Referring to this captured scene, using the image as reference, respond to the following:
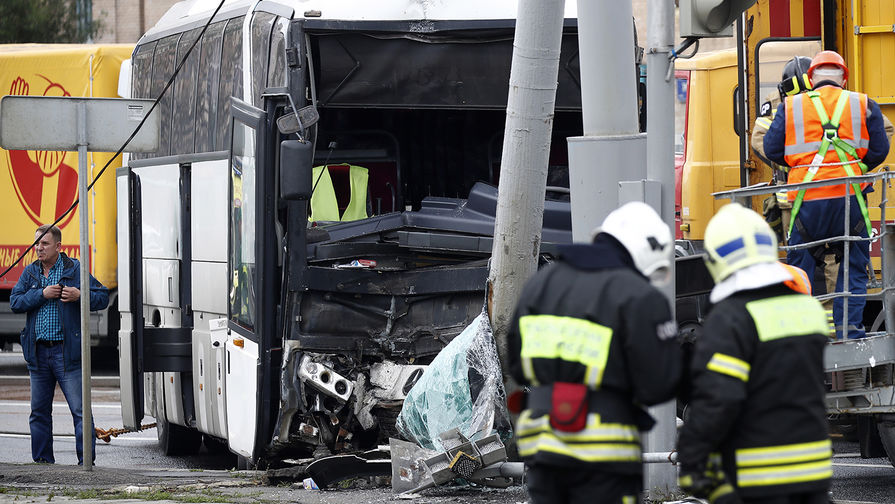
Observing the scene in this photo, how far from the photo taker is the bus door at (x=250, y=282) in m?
8.22

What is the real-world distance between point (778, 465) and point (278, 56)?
5.05 metres

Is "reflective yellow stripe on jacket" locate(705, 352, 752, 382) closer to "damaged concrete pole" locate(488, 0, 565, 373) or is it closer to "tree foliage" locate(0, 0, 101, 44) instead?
"damaged concrete pole" locate(488, 0, 565, 373)

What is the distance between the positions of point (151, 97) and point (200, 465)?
118 inches

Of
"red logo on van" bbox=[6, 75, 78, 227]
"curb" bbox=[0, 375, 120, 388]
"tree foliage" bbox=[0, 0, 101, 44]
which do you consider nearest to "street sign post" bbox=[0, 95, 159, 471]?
"curb" bbox=[0, 375, 120, 388]

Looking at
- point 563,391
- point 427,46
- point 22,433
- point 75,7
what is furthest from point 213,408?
point 75,7

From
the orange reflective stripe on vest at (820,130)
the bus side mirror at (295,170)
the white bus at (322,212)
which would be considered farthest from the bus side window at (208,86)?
the orange reflective stripe on vest at (820,130)

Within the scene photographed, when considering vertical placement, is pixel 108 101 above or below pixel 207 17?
below

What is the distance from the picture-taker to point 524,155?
7609 mm

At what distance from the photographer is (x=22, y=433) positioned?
1235 cm

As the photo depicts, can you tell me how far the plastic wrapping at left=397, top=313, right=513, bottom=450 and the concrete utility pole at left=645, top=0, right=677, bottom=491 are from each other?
93 centimetres

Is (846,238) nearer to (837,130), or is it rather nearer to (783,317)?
(837,130)

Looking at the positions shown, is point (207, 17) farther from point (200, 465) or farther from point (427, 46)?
point (200, 465)

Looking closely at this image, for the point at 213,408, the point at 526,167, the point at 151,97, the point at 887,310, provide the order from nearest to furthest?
1. the point at 887,310
2. the point at 526,167
3. the point at 213,408
4. the point at 151,97

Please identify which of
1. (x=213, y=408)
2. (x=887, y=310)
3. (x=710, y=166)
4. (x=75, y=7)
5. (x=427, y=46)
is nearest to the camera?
(x=887, y=310)
